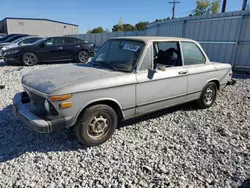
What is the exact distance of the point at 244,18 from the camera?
795 cm

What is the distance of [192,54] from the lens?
14.3ft

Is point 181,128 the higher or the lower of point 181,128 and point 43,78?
the lower

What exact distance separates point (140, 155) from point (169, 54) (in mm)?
2300

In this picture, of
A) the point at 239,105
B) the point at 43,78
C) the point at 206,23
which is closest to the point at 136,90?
the point at 43,78

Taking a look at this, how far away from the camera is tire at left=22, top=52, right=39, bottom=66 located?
9680 mm

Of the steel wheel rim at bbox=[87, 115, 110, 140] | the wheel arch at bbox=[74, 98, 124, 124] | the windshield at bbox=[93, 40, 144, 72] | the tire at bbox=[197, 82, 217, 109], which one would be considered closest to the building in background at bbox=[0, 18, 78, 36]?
the windshield at bbox=[93, 40, 144, 72]

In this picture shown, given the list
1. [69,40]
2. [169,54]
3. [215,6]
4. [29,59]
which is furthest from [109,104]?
[215,6]

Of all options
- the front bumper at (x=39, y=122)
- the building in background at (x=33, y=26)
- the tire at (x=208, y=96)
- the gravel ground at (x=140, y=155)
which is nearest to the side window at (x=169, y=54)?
Answer: the tire at (x=208, y=96)

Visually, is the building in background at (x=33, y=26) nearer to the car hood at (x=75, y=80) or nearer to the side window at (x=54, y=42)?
the side window at (x=54, y=42)

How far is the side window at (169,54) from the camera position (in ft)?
13.4

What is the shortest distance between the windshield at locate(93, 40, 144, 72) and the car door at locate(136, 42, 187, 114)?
185mm

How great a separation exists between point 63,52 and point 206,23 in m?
7.49

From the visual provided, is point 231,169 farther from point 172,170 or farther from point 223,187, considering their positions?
point 172,170

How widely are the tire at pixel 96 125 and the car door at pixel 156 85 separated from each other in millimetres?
572
